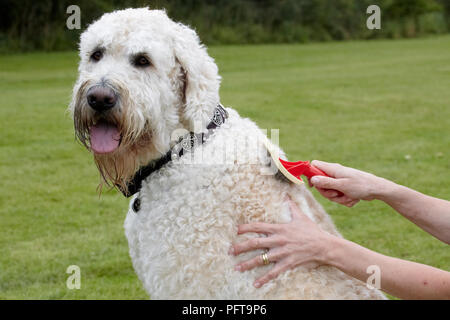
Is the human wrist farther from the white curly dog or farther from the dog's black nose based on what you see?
the dog's black nose

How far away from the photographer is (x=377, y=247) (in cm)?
510

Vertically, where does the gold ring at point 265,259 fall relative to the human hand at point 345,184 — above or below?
below

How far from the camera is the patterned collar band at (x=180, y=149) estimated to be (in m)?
2.76

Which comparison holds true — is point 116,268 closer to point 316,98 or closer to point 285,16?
point 316,98

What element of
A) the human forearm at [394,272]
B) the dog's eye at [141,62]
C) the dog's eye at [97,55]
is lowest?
the human forearm at [394,272]

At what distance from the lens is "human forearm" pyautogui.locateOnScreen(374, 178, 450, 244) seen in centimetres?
287

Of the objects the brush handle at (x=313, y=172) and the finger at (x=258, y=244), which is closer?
the finger at (x=258, y=244)

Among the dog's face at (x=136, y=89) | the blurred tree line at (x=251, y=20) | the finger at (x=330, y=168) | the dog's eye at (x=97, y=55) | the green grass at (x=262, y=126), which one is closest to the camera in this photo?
the dog's face at (x=136, y=89)

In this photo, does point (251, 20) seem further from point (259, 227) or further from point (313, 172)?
point (259, 227)

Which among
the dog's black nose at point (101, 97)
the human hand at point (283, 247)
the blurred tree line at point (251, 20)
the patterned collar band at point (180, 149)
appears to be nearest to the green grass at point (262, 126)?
the patterned collar band at point (180, 149)

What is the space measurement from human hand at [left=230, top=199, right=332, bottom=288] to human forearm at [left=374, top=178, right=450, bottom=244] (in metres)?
0.47

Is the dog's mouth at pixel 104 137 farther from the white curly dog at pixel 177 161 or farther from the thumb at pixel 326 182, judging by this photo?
the thumb at pixel 326 182

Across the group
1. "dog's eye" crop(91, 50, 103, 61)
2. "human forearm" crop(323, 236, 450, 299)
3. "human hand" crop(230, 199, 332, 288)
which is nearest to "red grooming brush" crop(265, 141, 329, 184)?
"human hand" crop(230, 199, 332, 288)
